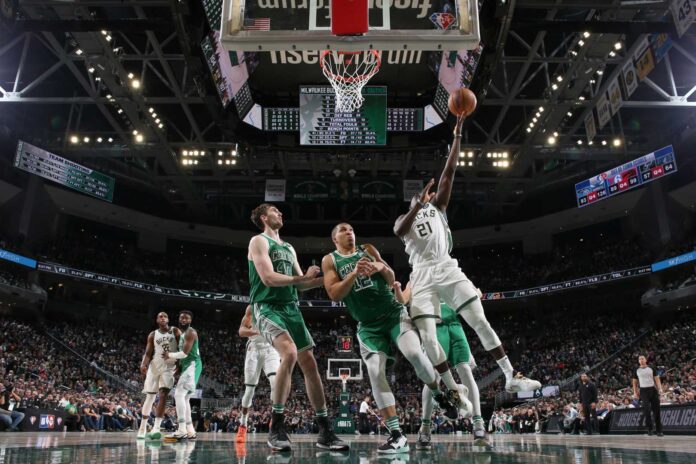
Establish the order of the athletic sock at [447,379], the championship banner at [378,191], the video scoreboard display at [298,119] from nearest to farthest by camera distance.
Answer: the athletic sock at [447,379] → the video scoreboard display at [298,119] → the championship banner at [378,191]

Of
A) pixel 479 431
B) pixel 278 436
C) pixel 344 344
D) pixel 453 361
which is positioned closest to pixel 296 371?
pixel 344 344

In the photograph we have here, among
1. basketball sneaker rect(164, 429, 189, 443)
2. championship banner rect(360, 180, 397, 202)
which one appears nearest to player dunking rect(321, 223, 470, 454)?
basketball sneaker rect(164, 429, 189, 443)

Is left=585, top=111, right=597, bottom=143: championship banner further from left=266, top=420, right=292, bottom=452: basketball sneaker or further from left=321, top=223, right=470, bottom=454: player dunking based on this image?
left=266, top=420, right=292, bottom=452: basketball sneaker

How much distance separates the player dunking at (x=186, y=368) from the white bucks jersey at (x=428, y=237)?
12.1ft

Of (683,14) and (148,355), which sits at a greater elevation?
(683,14)

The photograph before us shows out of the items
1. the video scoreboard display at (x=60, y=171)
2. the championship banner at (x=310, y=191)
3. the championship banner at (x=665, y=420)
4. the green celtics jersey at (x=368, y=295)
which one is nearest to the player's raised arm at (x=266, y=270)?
the green celtics jersey at (x=368, y=295)

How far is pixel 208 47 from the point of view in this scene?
40.0 feet

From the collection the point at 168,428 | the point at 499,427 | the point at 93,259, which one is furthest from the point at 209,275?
the point at 499,427

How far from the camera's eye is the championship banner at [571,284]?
1108 inches

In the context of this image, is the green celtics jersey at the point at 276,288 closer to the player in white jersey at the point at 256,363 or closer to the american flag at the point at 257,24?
the player in white jersey at the point at 256,363

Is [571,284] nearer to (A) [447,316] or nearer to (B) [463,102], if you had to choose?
(A) [447,316]

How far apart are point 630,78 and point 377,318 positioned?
1399cm

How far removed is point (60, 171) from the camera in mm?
22281

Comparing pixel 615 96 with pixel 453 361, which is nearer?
pixel 453 361
